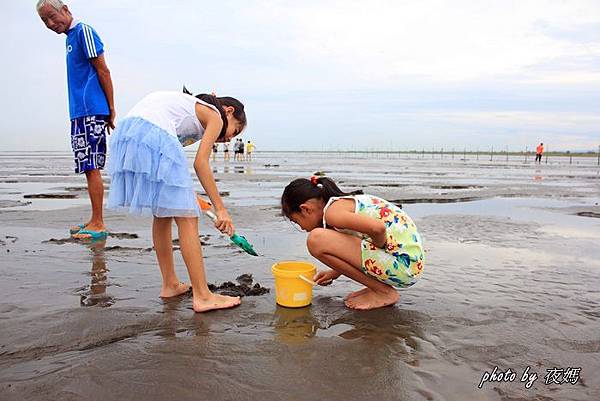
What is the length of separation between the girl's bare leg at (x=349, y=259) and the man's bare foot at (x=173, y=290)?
3.39 ft

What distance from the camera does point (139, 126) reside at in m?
3.32

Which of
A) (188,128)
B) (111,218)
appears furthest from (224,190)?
(188,128)

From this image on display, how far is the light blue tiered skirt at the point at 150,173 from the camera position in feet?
10.6

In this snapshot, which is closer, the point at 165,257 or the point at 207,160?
the point at 207,160

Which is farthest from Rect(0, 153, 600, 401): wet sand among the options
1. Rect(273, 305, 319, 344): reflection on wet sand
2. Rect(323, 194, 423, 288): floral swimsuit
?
Rect(323, 194, 423, 288): floral swimsuit

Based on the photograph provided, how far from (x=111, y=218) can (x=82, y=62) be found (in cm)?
252

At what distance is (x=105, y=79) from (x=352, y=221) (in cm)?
362

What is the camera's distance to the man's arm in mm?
5254

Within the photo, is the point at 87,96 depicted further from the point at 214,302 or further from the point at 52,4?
the point at 214,302

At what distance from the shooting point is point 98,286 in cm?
369

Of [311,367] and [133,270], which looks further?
[133,270]

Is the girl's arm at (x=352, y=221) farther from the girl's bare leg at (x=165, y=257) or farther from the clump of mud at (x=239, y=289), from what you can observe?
the girl's bare leg at (x=165, y=257)

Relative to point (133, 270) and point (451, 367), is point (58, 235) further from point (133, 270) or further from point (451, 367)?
point (451, 367)

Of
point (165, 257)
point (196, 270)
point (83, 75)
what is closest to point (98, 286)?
point (165, 257)
